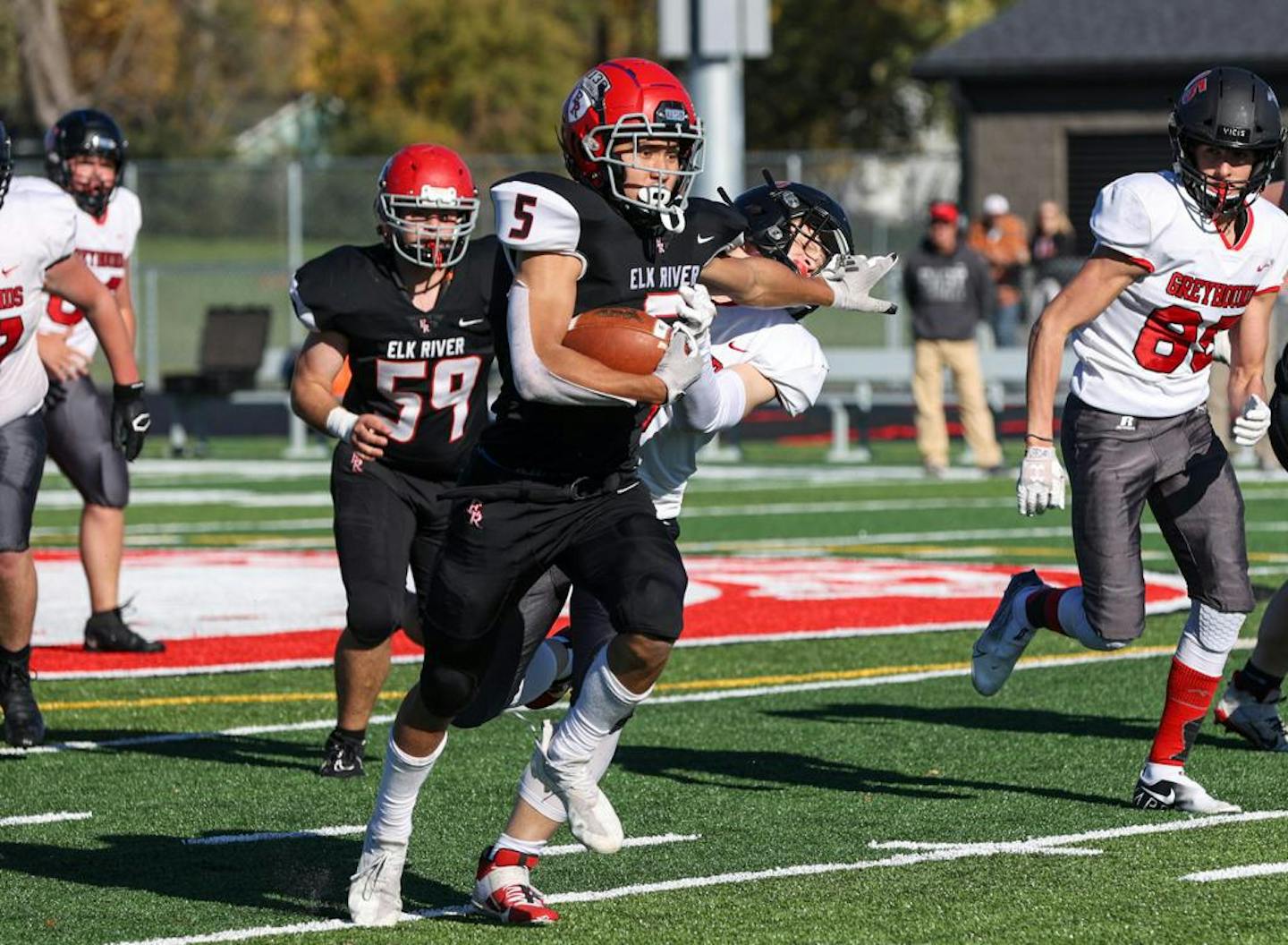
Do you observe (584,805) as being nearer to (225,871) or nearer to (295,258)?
(225,871)

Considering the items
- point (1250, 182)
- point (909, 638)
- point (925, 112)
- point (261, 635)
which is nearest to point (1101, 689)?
point (909, 638)

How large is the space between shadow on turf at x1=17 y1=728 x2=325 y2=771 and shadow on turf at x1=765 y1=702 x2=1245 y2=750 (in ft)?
5.20

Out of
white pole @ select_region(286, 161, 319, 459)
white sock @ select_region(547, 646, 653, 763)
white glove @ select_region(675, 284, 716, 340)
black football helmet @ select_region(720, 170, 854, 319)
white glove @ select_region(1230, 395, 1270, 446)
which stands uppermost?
black football helmet @ select_region(720, 170, 854, 319)

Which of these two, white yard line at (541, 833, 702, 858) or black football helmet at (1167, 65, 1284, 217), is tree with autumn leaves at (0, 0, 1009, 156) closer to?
black football helmet at (1167, 65, 1284, 217)

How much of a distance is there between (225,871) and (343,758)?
1293 mm

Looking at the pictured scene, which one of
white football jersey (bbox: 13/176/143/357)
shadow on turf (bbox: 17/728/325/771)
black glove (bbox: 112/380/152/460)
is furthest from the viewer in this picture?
white football jersey (bbox: 13/176/143/357)

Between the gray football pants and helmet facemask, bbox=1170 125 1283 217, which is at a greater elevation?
helmet facemask, bbox=1170 125 1283 217

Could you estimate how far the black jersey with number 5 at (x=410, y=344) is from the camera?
7.27 m

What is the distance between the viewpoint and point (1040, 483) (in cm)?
650

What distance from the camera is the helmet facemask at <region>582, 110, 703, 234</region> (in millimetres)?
5438

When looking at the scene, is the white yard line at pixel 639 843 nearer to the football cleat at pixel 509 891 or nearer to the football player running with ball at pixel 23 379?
the football cleat at pixel 509 891

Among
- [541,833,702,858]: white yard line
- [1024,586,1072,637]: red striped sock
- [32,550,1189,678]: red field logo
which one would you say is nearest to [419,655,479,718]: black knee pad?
[541,833,702,858]: white yard line

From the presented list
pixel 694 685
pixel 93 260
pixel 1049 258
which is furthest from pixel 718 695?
pixel 1049 258

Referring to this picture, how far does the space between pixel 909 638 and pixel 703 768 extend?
9.19ft
